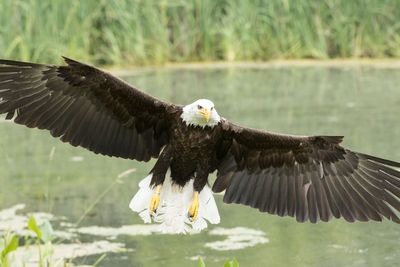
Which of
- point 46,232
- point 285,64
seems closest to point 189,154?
point 46,232

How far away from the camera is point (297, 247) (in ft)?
22.8

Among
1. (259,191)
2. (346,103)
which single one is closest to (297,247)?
(259,191)

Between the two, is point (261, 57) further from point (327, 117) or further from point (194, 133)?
point (194, 133)

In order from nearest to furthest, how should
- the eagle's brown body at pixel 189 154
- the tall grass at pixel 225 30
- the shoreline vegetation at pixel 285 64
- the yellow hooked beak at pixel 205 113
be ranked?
the yellow hooked beak at pixel 205 113
the eagle's brown body at pixel 189 154
the tall grass at pixel 225 30
the shoreline vegetation at pixel 285 64

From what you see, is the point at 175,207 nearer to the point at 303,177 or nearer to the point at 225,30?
the point at 303,177

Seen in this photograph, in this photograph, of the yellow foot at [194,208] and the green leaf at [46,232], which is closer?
the green leaf at [46,232]

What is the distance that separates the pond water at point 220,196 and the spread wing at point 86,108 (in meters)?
0.52

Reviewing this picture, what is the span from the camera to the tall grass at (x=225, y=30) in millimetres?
12969

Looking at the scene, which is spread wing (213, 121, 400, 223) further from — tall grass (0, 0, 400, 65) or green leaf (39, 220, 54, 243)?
tall grass (0, 0, 400, 65)

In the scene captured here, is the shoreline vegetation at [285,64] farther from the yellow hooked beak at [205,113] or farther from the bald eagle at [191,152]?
the yellow hooked beak at [205,113]

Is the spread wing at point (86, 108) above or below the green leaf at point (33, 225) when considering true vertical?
above

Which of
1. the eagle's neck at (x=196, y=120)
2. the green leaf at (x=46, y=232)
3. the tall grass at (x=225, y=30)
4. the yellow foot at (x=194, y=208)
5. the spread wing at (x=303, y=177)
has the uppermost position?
the tall grass at (x=225, y=30)

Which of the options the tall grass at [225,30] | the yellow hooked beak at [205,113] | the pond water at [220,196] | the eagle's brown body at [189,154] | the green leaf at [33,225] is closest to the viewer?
the green leaf at [33,225]

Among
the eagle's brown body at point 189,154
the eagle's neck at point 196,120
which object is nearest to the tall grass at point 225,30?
the eagle's brown body at point 189,154
